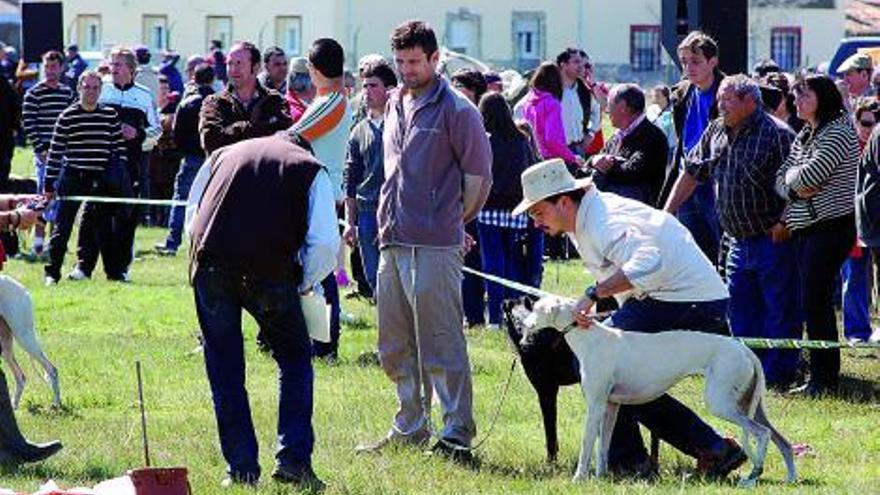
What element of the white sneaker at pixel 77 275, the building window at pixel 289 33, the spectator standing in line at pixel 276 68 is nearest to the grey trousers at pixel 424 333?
the spectator standing in line at pixel 276 68

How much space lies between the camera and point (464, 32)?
70.6 meters

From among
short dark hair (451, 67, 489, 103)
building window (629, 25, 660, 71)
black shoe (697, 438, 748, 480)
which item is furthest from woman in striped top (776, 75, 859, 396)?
building window (629, 25, 660, 71)

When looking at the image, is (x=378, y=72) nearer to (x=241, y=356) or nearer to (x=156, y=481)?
(x=241, y=356)

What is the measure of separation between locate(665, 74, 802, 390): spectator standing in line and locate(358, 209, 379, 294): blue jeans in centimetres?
198

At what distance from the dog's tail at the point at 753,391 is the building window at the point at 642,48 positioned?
204 ft

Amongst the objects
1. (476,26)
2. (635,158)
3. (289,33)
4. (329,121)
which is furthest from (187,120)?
(476,26)

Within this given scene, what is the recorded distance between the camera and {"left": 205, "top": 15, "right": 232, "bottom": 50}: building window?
69812 mm

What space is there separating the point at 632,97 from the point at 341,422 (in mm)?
3594

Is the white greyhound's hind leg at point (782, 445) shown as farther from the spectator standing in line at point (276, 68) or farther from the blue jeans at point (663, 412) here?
the spectator standing in line at point (276, 68)

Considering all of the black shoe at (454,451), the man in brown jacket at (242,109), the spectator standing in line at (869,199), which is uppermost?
the man in brown jacket at (242,109)

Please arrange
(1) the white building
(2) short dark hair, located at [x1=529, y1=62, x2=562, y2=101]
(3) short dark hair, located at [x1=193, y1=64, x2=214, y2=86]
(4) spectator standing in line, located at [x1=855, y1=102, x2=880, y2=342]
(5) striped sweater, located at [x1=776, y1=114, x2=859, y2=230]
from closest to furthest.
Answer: (5) striped sweater, located at [x1=776, y1=114, x2=859, y2=230] → (4) spectator standing in line, located at [x1=855, y1=102, x2=880, y2=342] → (2) short dark hair, located at [x1=529, y1=62, x2=562, y2=101] → (3) short dark hair, located at [x1=193, y1=64, x2=214, y2=86] → (1) the white building

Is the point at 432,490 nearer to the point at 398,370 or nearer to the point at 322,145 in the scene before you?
the point at 398,370

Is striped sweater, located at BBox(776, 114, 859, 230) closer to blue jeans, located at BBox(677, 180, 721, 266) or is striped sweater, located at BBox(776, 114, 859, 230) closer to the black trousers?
blue jeans, located at BBox(677, 180, 721, 266)

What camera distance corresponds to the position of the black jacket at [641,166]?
546 inches
